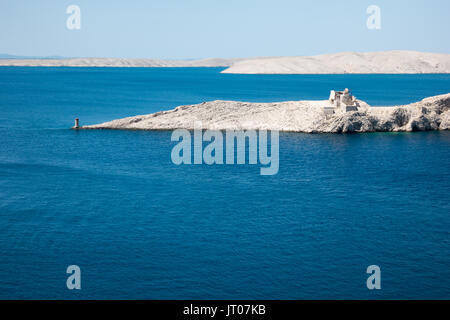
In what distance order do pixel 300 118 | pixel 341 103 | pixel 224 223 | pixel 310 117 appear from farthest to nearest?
1. pixel 300 118
2. pixel 310 117
3. pixel 341 103
4. pixel 224 223

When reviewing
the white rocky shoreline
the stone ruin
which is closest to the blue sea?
the white rocky shoreline

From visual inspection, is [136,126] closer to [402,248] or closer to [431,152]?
[431,152]

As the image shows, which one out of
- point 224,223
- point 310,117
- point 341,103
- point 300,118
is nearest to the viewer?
point 224,223

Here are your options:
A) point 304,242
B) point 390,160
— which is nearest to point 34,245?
point 304,242

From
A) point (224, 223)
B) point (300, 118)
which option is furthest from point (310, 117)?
point (224, 223)

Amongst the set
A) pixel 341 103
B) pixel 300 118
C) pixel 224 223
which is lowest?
pixel 224 223

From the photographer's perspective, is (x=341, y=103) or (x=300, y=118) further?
(x=300, y=118)

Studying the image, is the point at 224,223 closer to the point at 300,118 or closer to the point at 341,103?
the point at 300,118
